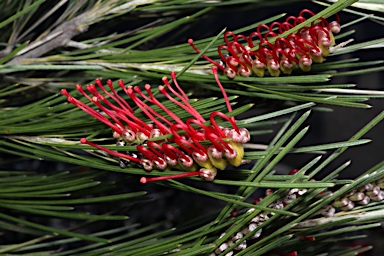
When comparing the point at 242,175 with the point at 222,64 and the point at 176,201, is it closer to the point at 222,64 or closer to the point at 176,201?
the point at 222,64

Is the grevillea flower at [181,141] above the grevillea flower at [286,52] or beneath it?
beneath

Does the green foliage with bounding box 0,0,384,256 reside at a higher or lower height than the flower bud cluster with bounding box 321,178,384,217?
higher

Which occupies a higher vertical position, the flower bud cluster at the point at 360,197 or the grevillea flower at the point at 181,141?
the grevillea flower at the point at 181,141

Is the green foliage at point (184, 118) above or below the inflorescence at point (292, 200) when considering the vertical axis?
above

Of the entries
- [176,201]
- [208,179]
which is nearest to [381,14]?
[208,179]

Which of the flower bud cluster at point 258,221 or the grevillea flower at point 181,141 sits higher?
the grevillea flower at point 181,141

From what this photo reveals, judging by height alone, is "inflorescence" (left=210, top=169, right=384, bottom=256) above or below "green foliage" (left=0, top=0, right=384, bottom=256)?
below

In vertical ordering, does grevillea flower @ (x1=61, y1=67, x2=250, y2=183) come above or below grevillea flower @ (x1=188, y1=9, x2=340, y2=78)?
below

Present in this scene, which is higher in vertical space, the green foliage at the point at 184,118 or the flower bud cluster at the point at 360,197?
the green foliage at the point at 184,118

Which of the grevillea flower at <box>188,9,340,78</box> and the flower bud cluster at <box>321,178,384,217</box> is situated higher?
the grevillea flower at <box>188,9,340,78</box>
